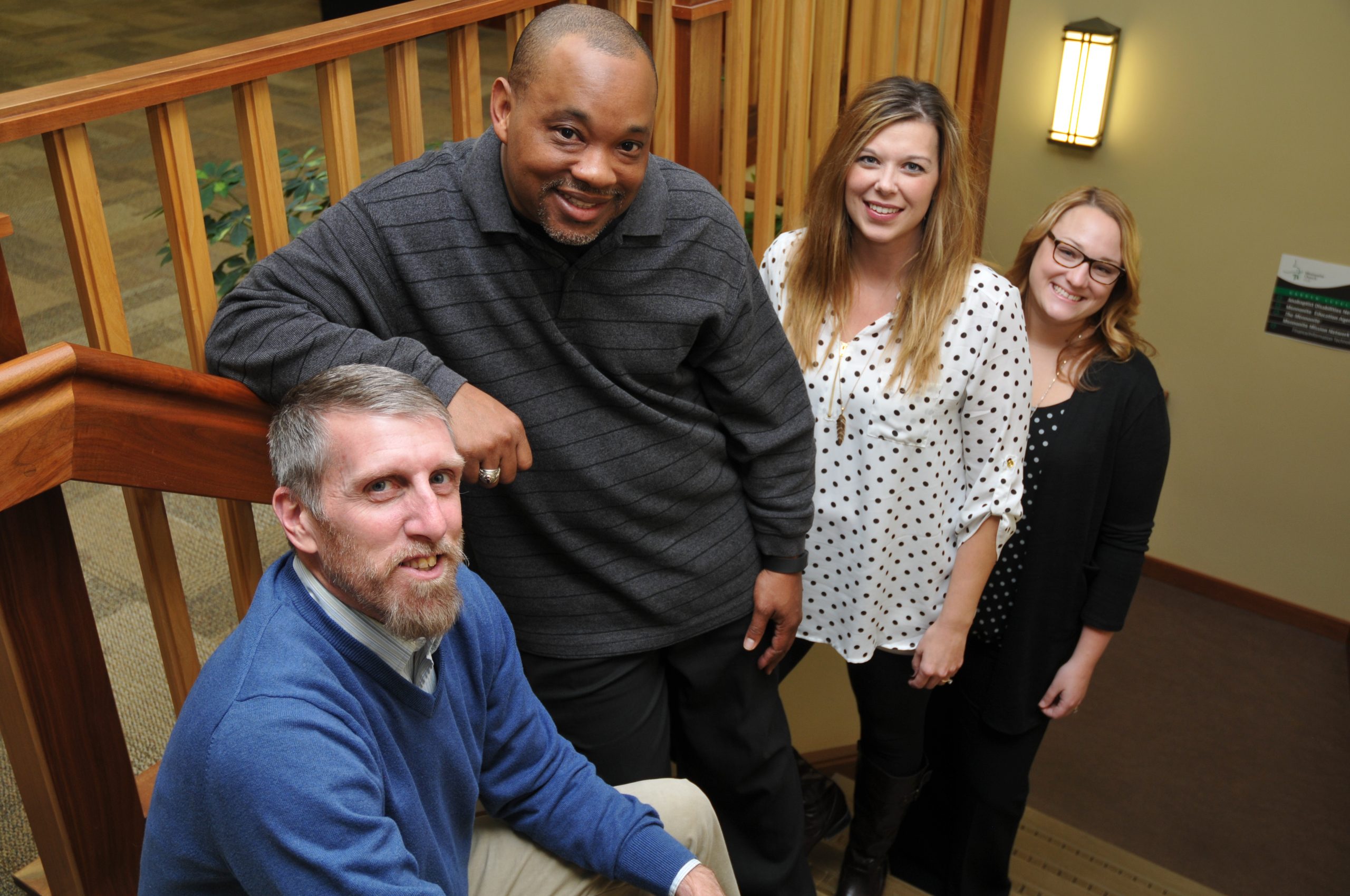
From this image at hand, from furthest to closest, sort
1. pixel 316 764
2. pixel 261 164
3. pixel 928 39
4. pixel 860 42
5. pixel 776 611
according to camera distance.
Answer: pixel 928 39 → pixel 860 42 → pixel 776 611 → pixel 261 164 → pixel 316 764

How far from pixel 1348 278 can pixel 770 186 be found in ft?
8.96

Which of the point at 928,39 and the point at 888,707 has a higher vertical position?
the point at 928,39

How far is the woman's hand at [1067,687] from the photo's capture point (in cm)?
232

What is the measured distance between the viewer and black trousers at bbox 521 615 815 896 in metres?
1.80

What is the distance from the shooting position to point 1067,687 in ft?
7.61

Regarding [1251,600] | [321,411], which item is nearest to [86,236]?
[321,411]

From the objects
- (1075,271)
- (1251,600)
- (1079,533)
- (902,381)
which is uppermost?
(1075,271)

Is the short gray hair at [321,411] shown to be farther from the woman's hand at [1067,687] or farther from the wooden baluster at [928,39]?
the wooden baluster at [928,39]

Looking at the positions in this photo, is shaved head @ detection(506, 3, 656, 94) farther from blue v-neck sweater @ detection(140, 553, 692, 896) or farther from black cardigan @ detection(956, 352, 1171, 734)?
black cardigan @ detection(956, 352, 1171, 734)

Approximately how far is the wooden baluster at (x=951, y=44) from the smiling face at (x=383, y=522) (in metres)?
2.02

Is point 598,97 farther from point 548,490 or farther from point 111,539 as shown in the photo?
point 111,539

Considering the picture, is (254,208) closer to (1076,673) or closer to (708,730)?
(708,730)

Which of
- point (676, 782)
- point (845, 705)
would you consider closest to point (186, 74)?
point (676, 782)

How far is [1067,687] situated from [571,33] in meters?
1.62
